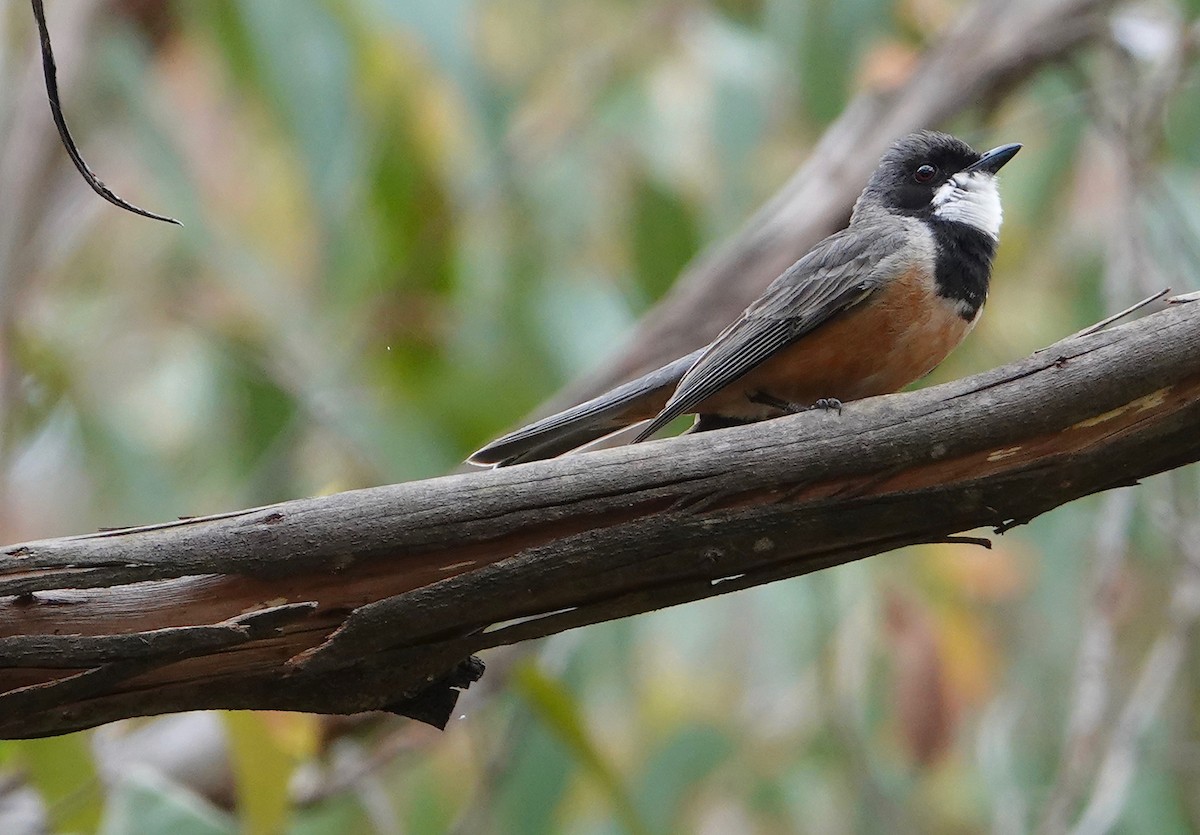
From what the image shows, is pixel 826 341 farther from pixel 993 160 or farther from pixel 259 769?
pixel 259 769

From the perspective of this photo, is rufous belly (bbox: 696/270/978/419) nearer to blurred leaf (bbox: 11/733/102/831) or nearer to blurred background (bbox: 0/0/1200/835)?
blurred background (bbox: 0/0/1200/835)

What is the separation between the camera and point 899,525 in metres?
2.06

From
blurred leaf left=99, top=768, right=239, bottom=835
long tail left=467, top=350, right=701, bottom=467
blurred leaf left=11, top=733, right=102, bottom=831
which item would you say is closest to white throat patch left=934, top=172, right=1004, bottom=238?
long tail left=467, top=350, right=701, bottom=467

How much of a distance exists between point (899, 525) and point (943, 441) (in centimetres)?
14

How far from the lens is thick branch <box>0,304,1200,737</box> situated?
2.00 meters

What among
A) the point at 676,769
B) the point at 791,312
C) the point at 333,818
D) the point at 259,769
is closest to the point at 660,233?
the point at 676,769

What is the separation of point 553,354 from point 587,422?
71.3 inches

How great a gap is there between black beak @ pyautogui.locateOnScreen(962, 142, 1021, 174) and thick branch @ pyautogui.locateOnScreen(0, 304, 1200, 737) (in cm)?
165

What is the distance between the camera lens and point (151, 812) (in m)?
3.09

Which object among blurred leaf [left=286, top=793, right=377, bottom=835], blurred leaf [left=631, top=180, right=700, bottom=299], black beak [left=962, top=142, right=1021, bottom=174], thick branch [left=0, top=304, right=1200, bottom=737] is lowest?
thick branch [left=0, top=304, right=1200, bottom=737]

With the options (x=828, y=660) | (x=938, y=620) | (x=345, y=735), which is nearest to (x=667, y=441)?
(x=345, y=735)

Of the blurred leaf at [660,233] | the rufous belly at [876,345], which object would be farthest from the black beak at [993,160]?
the blurred leaf at [660,233]

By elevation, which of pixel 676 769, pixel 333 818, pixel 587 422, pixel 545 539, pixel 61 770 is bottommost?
pixel 545 539

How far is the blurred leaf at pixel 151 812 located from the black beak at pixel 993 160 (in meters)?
2.43
